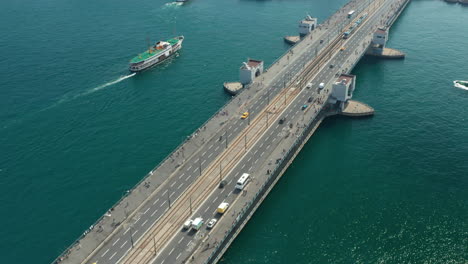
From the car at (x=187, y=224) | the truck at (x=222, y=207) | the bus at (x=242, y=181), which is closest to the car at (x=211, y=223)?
the truck at (x=222, y=207)

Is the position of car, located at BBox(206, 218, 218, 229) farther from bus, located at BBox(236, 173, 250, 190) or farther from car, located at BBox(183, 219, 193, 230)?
bus, located at BBox(236, 173, 250, 190)

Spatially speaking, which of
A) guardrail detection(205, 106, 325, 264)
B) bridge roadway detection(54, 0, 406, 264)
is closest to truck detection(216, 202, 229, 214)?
bridge roadway detection(54, 0, 406, 264)

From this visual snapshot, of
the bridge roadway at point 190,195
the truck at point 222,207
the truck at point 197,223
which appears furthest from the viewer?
the truck at point 222,207

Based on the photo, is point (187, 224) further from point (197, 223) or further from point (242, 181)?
point (242, 181)

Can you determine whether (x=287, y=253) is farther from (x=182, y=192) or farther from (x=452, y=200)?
(x=452, y=200)

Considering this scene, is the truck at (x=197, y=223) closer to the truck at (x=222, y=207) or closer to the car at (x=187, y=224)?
the car at (x=187, y=224)

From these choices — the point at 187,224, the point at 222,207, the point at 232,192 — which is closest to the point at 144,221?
the point at 187,224

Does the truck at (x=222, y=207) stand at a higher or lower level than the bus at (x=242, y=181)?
lower

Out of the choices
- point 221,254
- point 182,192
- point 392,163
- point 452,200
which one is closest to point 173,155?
point 182,192
